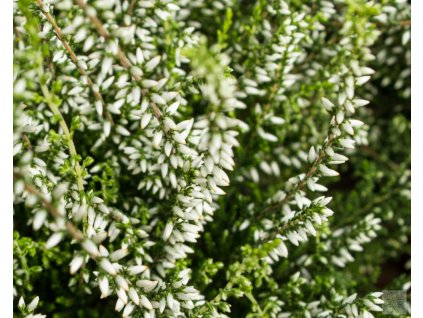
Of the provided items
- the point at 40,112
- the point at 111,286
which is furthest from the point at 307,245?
the point at 40,112

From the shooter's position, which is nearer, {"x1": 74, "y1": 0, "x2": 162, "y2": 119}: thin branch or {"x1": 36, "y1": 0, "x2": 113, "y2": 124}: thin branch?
{"x1": 74, "y1": 0, "x2": 162, "y2": 119}: thin branch

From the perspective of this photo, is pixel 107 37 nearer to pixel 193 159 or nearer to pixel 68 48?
pixel 68 48

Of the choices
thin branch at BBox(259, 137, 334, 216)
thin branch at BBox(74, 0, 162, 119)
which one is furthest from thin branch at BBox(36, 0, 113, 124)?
thin branch at BBox(259, 137, 334, 216)

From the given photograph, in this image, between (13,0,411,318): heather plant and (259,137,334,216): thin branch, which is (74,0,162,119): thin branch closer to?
(13,0,411,318): heather plant

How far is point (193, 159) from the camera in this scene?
1.78m

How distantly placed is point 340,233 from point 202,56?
1568 millimetres

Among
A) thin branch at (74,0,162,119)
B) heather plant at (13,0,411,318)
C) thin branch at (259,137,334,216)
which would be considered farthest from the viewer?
thin branch at (259,137,334,216)

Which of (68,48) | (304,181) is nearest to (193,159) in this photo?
(304,181)

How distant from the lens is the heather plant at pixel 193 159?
5.41ft

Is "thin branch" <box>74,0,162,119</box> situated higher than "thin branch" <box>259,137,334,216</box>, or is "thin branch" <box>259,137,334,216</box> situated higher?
"thin branch" <box>74,0,162,119</box>

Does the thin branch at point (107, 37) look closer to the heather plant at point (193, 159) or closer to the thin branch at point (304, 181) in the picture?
the heather plant at point (193, 159)

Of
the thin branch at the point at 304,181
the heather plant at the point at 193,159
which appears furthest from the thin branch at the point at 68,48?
the thin branch at the point at 304,181

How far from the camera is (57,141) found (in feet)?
6.39

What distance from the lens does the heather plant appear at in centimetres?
165
